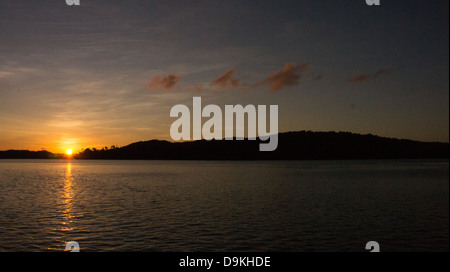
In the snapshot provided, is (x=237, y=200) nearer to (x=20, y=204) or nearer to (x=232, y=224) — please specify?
(x=232, y=224)

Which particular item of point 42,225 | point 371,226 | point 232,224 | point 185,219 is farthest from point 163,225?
point 371,226

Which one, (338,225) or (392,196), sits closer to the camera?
(338,225)

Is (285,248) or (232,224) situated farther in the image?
(232,224)

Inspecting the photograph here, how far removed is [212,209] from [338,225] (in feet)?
52.4

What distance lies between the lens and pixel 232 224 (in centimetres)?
3612

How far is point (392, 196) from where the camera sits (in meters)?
63.5
